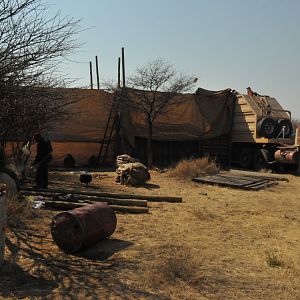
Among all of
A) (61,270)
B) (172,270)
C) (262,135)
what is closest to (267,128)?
(262,135)

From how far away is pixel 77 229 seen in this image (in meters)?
6.29

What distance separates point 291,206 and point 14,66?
824cm

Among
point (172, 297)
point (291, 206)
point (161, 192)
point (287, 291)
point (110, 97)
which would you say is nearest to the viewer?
point (172, 297)

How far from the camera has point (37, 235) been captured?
23.6ft

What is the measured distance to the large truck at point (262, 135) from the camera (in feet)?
62.2

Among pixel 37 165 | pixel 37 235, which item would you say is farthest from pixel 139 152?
pixel 37 235

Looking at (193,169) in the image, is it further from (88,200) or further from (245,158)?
(88,200)

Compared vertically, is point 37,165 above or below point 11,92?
below

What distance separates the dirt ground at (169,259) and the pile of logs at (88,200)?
1.03ft

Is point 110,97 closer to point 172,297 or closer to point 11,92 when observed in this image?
point 11,92

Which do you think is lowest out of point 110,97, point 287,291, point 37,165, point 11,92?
point 287,291

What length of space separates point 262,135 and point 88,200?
12221 mm

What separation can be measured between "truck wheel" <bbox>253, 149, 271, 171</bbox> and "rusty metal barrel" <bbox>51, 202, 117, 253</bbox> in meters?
13.8

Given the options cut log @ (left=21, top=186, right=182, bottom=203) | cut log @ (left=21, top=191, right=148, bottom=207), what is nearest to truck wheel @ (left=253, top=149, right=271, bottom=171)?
cut log @ (left=21, top=186, right=182, bottom=203)
